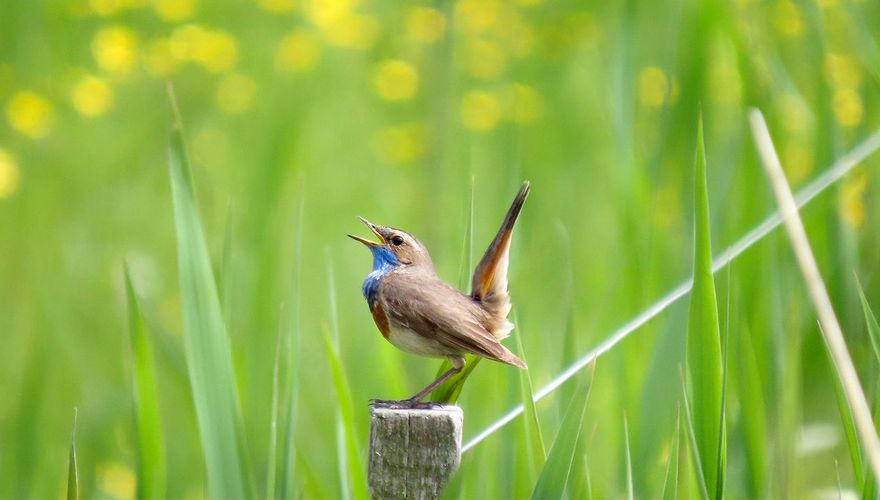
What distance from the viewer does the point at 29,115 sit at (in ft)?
19.2

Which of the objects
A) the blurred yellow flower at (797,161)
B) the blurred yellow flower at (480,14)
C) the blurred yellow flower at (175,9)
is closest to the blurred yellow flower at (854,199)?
the blurred yellow flower at (797,161)

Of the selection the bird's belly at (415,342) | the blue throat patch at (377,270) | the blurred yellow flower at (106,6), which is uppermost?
the blurred yellow flower at (106,6)

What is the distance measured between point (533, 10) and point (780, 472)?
208 inches

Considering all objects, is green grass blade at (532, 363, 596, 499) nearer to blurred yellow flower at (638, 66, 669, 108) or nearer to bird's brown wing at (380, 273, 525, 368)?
bird's brown wing at (380, 273, 525, 368)

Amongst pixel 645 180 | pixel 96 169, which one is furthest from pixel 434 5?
pixel 96 169

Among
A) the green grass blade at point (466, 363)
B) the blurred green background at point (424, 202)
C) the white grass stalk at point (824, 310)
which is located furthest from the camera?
the blurred green background at point (424, 202)

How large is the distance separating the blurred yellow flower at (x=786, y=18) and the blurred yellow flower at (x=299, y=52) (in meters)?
3.26

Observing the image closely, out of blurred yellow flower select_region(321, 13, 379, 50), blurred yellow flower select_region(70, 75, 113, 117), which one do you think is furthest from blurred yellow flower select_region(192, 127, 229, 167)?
blurred yellow flower select_region(321, 13, 379, 50)

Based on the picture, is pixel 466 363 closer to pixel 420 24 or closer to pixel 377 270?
pixel 377 270

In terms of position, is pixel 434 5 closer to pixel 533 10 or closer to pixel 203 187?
pixel 203 187

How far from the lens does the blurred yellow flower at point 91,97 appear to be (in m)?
6.19

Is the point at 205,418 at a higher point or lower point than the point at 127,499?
higher

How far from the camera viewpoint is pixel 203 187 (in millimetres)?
5250

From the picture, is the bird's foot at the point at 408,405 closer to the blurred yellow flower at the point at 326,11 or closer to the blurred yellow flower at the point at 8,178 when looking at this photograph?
the blurred yellow flower at the point at 8,178
